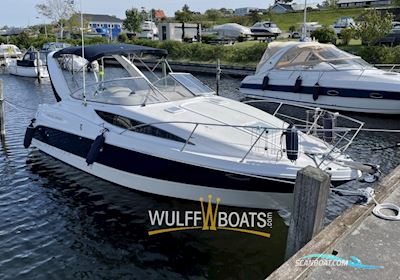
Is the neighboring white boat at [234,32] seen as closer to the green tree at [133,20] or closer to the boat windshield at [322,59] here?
the green tree at [133,20]

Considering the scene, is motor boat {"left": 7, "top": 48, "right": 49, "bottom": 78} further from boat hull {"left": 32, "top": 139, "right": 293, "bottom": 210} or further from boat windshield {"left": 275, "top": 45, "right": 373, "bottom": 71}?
boat hull {"left": 32, "top": 139, "right": 293, "bottom": 210}

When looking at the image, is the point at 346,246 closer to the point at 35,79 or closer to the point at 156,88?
the point at 156,88

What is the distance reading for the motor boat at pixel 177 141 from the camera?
6732 mm

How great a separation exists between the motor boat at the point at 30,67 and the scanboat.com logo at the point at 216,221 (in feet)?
74.5

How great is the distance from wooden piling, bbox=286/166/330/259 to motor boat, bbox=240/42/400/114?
38.4ft

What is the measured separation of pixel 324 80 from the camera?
1639 cm

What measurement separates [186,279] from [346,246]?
2373mm

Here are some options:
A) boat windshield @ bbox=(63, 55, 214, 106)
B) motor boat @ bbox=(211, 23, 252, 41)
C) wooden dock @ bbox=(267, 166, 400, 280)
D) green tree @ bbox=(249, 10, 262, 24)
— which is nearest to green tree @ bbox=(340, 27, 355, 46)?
motor boat @ bbox=(211, 23, 252, 41)

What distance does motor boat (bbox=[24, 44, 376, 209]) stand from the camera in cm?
673

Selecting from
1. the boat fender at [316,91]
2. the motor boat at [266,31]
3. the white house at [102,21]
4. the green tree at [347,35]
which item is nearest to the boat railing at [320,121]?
the boat fender at [316,91]

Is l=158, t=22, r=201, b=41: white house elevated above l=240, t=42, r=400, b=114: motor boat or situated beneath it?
elevated above

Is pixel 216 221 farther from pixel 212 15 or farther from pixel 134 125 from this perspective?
pixel 212 15

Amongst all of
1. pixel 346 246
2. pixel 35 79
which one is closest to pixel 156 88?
pixel 346 246

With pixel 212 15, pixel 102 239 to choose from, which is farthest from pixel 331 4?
pixel 102 239
